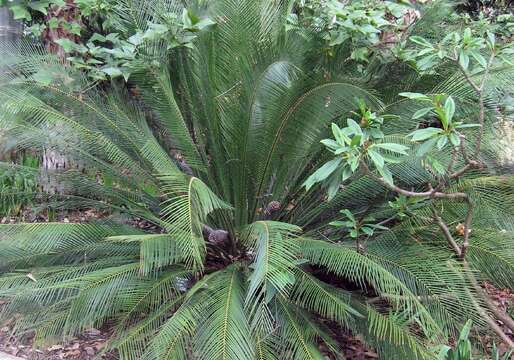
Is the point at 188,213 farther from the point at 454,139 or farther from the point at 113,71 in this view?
the point at 113,71

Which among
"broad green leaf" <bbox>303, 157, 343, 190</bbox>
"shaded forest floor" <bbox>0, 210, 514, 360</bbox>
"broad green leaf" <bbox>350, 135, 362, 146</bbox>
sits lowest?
"shaded forest floor" <bbox>0, 210, 514, 360</bbox>

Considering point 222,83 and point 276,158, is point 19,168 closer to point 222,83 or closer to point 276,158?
point 222,83

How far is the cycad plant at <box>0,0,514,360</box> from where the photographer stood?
7.88 ft

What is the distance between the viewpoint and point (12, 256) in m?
3.02

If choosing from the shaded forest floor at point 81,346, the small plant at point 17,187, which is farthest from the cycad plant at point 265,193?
the small plant at point 17,187

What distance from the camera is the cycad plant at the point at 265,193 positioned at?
240 cm

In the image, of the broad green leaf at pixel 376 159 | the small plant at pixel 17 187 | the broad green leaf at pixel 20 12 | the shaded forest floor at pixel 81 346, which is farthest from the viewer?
the broad green leaf at pixel 20 12

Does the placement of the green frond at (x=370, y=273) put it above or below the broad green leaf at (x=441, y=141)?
below

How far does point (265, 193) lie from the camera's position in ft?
11.2

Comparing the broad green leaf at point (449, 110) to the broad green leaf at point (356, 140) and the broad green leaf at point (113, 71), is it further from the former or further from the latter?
the broad green leaf at point (113, 71)

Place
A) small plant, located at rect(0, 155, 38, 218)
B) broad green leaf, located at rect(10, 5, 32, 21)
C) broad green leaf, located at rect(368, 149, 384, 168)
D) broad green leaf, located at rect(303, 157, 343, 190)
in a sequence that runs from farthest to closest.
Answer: broad green leaf, located at rect(10, 5, 32, 21), small plant, located at rect(0, 155, 38, 218), broad green leaf, located at rect(303, 157, 343, 190), broad green leaf, located at rect(368, 149, 384, 168)

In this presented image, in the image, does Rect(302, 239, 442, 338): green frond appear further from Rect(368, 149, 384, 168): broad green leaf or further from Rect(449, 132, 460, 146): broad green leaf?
Rect(449, 132, 460, 146): broad green leaf

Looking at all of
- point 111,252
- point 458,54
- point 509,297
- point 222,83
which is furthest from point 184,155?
point 509,297

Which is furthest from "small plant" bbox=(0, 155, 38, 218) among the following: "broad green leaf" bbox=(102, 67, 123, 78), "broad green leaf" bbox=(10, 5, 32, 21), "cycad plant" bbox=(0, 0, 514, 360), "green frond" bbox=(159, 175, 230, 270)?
"green frond" bbox=(159, 175, 230, 270)
